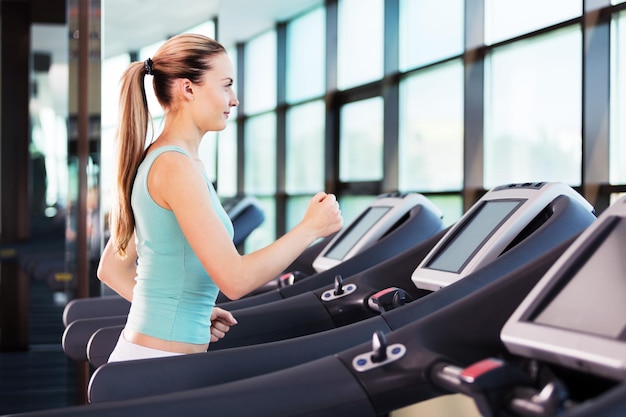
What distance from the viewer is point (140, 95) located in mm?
1754

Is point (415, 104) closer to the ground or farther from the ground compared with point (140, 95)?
farther from the ground

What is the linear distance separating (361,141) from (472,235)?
4.15m

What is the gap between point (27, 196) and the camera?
654 centimetres

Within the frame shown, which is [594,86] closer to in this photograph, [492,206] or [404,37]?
[492,206]

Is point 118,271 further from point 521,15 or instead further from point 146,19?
point 521,15

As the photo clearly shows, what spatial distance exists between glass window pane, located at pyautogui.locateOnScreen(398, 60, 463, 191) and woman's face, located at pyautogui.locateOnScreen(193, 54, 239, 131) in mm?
2939

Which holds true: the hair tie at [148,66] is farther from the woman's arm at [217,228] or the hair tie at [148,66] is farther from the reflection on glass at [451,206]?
the reflection on glass at [451,206]

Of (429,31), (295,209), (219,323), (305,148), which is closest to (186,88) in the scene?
(219,323)

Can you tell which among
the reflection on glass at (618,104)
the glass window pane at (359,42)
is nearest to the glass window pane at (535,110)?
the reflection on glass at (618,104)

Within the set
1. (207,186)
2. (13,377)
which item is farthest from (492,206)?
(13,377)

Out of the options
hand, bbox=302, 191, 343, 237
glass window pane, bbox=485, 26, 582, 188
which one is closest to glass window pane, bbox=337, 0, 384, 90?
glass window pane, bbox=485, 26, 582, 188

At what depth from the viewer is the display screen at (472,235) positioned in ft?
5.98

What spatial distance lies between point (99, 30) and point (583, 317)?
9.05ft

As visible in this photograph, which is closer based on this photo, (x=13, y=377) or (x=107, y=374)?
(x=107, y=374)
